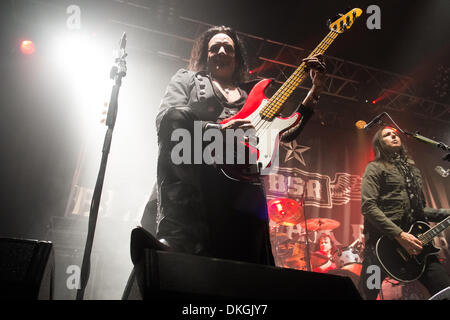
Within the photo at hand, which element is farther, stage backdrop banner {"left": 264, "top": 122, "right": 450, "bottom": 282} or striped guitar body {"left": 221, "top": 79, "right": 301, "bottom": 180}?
stage backdrop banner {"left": 264, "top": 122, "right": 450, "bottom": 282}

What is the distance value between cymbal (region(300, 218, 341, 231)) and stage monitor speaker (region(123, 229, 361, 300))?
5.53m

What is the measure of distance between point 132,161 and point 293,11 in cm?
434

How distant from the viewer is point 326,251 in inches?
245

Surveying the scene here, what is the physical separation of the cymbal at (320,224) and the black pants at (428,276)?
8.85 feet

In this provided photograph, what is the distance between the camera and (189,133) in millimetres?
1750

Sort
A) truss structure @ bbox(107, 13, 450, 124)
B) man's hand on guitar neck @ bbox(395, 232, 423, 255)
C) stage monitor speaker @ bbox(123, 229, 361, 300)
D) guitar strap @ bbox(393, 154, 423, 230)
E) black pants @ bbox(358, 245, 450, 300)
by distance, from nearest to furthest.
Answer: stage monitor speaker @ bbox(123, 229, 361, 300)
black pants @ bbox(358, 245, 450, 300)
man's hand on guitar neck @ bbox(395, 232, 423, 255)
guitar strap @ bbox(393, 154, 423, 230)
truss structure @ bbox(107, 13, 450, 124)

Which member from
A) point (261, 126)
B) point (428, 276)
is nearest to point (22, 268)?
point (261, 126)

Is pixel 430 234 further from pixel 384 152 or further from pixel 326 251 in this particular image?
pixel 326 251

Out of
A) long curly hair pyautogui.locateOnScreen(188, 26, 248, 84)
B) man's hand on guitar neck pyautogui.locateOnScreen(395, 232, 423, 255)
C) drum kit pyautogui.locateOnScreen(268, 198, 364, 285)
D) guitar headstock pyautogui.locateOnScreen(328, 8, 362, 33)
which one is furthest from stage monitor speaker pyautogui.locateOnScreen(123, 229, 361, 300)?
drum kit pyautogui.locateOnScreen(268, 198, 364, 285)

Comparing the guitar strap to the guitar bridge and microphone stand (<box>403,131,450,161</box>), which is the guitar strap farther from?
microphone stand (<box>403,131,450,161</box>)

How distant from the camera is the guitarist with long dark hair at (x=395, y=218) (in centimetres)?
356

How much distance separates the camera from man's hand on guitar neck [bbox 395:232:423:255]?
139 inches

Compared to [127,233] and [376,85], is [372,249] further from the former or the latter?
[376,85]
